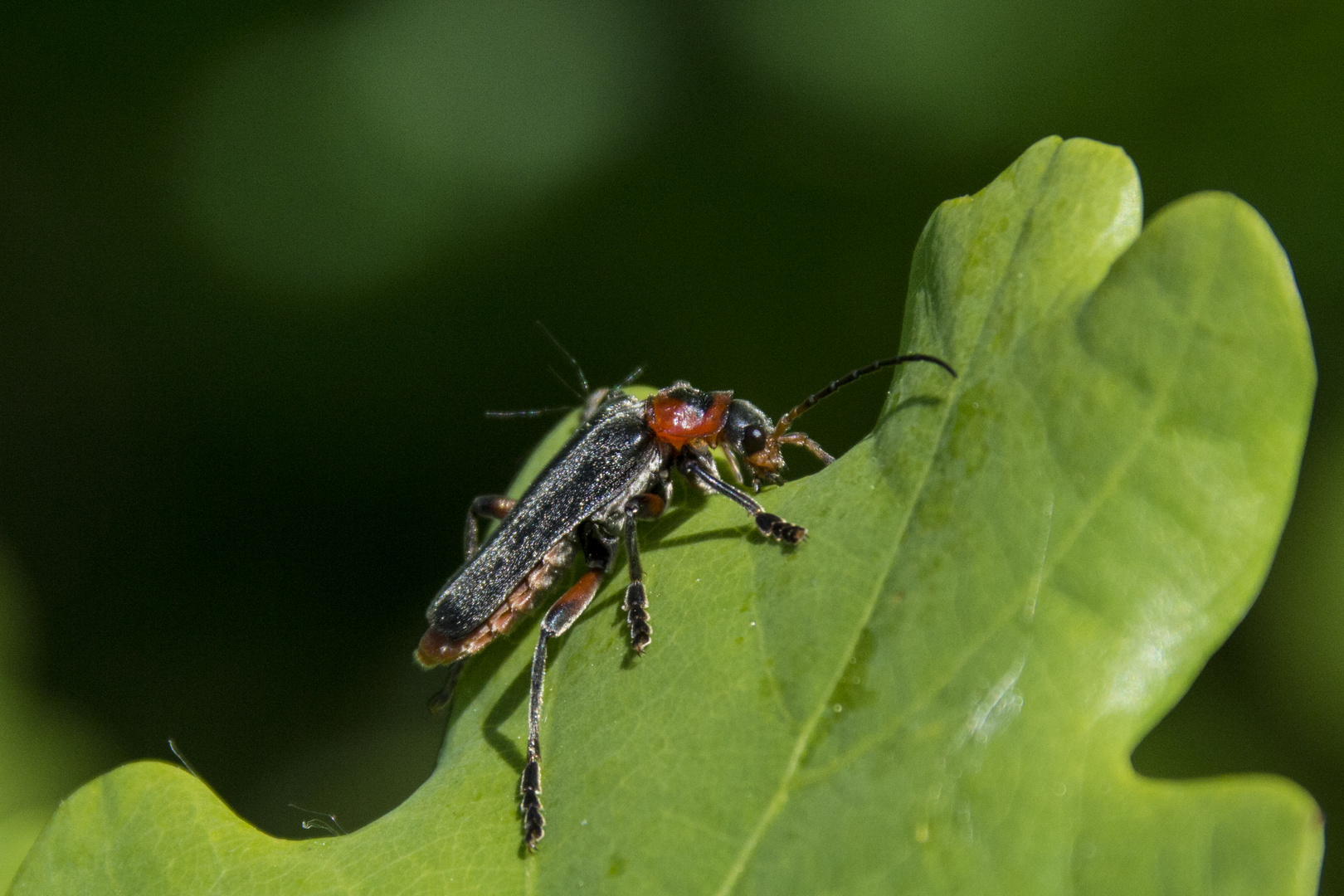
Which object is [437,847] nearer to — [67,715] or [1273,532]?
[1273,532]

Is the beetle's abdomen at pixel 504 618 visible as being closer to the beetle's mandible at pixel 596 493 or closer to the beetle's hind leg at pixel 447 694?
the beetle's mandible at pixel 596 493

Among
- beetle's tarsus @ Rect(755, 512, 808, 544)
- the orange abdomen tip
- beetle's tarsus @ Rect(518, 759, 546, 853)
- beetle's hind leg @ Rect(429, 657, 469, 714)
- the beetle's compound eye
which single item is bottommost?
beetle's hind leg @ Rect(429, 657, 469, 714)

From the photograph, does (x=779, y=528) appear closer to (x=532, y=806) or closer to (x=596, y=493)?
(x=532, y=806)

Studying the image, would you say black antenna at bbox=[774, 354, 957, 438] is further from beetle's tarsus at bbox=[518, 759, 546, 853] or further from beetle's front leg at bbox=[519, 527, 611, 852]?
beetle's tarsus at bbox=[518, 759, 546, 853]

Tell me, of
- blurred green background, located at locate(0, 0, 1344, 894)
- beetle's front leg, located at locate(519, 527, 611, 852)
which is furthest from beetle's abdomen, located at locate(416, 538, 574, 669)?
blurred green background, located at locate(0, 0, 1344, 894)

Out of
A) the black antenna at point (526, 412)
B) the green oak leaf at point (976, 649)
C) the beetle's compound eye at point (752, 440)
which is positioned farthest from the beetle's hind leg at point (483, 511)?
the green oak leaf at point (976, 649)
